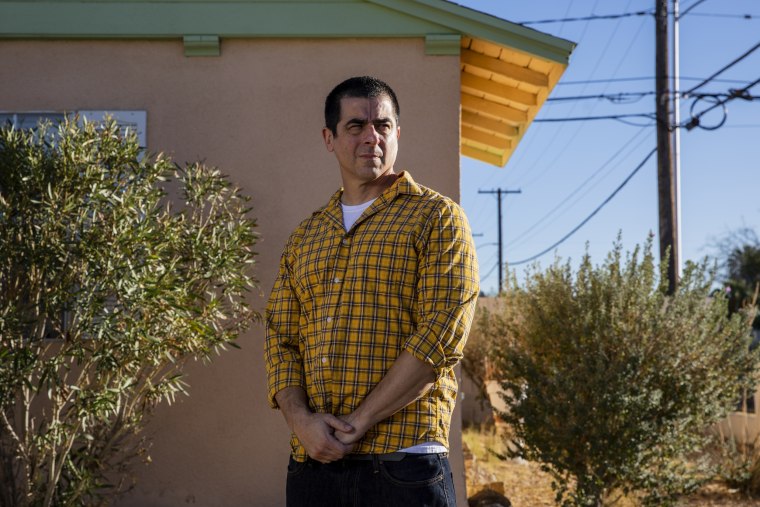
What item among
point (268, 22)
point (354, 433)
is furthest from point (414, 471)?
point (268, 22)

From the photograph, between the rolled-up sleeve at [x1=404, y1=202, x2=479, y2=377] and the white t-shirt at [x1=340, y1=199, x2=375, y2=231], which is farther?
the white t-shirt at [x1=340, y1=199, x2=375, y2=231]

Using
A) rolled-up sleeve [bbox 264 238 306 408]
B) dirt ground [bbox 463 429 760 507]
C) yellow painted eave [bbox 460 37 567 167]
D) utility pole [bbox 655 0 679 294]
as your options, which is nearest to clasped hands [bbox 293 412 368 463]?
rolled-up sleeve [bbox 264 238 306 408]

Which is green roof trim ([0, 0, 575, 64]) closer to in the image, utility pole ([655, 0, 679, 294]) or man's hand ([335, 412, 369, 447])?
man's hand ([335, 412, 369, 447])

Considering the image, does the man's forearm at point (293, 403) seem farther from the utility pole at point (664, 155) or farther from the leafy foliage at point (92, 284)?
the utility pole at point (664, 155)

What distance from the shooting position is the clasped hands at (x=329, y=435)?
2.29 metres

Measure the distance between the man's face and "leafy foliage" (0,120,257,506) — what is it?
5.85 ft

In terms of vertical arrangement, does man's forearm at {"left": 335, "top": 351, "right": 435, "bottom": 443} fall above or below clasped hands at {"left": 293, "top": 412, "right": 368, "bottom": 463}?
above

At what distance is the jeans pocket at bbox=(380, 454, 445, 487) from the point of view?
90.1 inches

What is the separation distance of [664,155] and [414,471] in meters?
8.99

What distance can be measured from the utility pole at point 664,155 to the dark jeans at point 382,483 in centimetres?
796

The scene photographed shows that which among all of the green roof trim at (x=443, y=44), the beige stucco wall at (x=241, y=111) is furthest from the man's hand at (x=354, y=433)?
the green roof trim at (x=443, y=44)

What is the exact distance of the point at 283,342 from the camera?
104 inches

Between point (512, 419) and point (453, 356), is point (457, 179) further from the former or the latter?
point (453, 356)

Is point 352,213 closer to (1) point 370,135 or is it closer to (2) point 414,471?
(1) point 370,135
